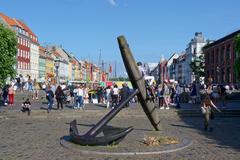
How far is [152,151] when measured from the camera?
12109mm

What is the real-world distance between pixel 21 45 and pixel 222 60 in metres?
50.2

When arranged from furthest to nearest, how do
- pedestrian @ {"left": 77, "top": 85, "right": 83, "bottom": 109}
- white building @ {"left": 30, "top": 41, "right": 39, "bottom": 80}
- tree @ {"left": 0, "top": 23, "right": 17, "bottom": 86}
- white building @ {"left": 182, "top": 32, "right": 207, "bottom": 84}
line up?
white building @ {"left": 182, "top": 32, "right": 207, "bottom": 84} → white building @ {"left": 30, "top": 41, "right": 39, "bottom": 80} → pedestrian @ {"left": 77, "top": 85, "right": 83, "bottom": 109} → tree @ {"left": 0, "top": 23, "right": 17, "bottom": 86}

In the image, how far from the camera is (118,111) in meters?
13.4

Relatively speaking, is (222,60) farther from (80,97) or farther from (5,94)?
(80,97)

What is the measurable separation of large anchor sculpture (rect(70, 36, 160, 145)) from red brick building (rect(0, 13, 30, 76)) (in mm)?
89928

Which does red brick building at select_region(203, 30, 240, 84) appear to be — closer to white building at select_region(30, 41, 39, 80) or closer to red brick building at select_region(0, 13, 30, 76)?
red brick building at select_region(0, 13, 30, 76)

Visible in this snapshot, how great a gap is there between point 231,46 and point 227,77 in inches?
258

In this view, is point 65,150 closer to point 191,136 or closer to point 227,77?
point 191,136

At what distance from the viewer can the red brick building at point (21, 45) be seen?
10156 centimetres

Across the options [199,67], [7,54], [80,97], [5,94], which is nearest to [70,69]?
[199,67]

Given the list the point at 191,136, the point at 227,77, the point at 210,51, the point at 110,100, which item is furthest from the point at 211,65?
the point at 191,136

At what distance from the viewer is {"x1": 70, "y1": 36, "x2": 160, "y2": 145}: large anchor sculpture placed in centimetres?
1263

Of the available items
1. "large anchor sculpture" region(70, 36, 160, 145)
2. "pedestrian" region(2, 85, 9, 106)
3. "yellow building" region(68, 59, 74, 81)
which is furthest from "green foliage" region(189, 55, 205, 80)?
"large anchor sculpture" region(70, 36, 160, 145)

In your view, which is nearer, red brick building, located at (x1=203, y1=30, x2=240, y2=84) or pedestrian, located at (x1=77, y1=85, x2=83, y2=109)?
pedestrian, located at (x1=77, y1=85, x2=83, y2=109)
